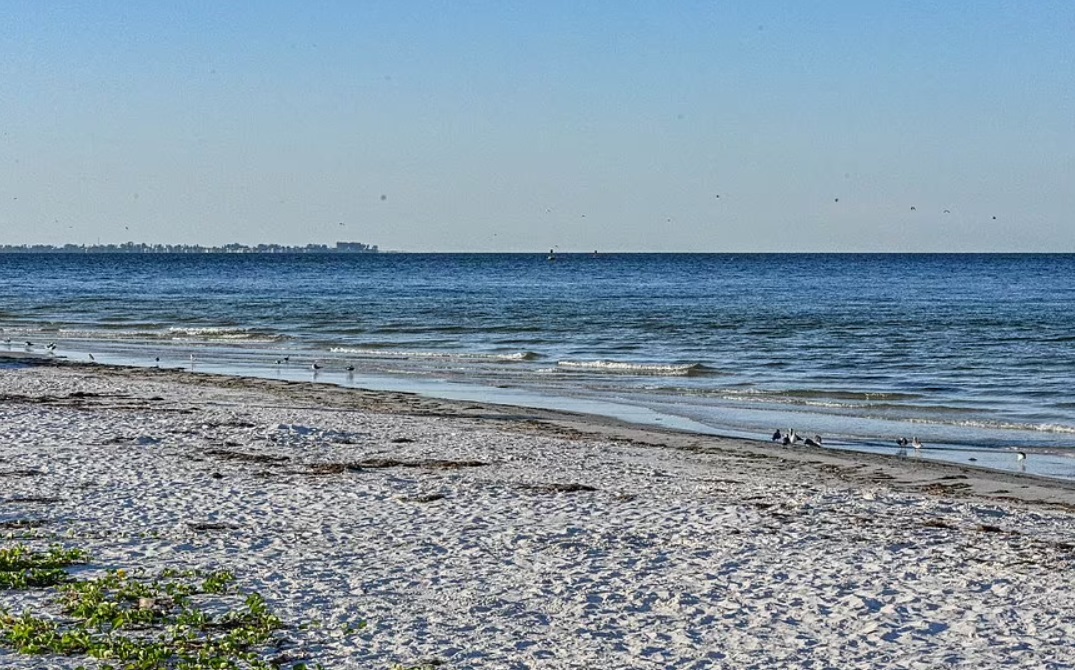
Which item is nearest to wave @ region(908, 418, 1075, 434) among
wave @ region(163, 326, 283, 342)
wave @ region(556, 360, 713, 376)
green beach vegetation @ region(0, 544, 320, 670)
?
wave @ region(556, 360, 713, 376)

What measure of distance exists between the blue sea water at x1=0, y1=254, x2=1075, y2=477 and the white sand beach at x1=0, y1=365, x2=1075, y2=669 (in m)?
4.41

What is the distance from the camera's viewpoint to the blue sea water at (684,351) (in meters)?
23.2

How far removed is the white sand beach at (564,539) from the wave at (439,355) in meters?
15.6

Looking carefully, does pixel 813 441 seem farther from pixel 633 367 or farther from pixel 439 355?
pixel 439 355

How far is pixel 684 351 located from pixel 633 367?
5060mm

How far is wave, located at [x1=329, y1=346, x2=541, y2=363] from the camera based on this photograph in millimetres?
34944

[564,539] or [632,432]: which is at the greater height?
[564,539]

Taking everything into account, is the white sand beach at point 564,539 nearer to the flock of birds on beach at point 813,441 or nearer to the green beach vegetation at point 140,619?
the green beach vegetation at point 140,619

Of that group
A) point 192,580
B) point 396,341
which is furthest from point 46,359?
point 192,580

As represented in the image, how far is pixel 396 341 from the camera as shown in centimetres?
4138

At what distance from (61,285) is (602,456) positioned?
268 ft

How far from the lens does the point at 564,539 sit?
11.7m

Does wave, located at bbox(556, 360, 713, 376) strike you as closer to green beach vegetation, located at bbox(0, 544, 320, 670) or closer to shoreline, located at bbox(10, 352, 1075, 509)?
shoreline, located at bbox(10, 352, 1075, 509)

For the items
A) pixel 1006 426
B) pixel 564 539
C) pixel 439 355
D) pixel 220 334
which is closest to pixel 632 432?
pixel 1006 426
